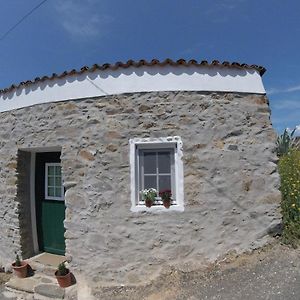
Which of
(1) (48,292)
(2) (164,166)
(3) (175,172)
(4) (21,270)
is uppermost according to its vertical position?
(2) (164,166)

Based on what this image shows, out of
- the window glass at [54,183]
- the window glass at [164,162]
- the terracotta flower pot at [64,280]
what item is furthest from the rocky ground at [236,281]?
the window glass at [54,183]

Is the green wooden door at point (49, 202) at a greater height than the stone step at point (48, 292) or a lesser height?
greater

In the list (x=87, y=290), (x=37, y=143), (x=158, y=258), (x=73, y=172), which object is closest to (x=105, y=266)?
(x=87, y=290)

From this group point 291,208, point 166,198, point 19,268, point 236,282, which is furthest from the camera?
point 19,268

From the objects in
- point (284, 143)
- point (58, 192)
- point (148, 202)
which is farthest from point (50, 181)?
point (284, 143)

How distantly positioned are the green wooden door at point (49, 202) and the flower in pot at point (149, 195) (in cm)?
226

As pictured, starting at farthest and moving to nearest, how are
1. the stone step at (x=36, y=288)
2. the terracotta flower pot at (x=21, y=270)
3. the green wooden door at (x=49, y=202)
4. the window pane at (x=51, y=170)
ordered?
the window pane at (x=51, y=170) → the green wooden door at (x=49, y=202) → the terracotta flower pot at (x=21, y=270) → the stone step at (x=36, y=288)

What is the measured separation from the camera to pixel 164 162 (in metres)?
5.54

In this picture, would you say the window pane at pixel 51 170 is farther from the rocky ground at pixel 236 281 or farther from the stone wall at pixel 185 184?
the rocky ground at pixel 236 281

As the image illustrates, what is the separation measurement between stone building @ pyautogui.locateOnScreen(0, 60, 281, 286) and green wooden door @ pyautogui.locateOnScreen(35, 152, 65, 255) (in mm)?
1165

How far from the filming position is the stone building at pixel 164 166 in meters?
5.32

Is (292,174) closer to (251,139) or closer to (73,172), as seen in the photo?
(251,139)

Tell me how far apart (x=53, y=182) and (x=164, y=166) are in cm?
282

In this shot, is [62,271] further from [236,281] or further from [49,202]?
[236,281]
